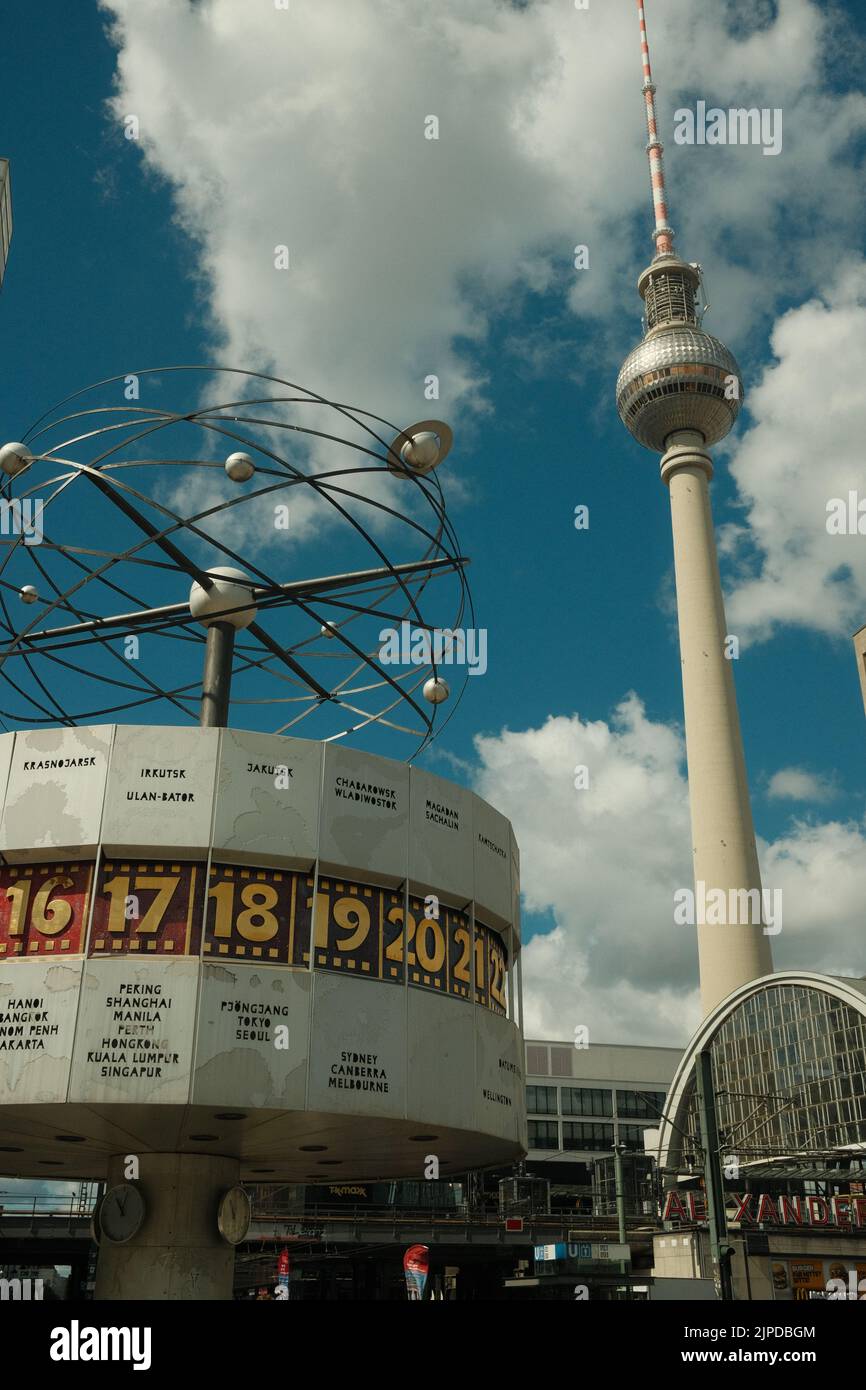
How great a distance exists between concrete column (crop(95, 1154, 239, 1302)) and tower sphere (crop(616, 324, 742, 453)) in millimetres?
102999

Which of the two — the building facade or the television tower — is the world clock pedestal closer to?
the television tower

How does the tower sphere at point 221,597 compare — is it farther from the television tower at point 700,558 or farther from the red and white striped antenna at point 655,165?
the red and white striped antenna at point 655,165

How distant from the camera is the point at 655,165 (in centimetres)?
12169

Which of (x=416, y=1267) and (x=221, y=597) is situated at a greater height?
(x=221, y=597)

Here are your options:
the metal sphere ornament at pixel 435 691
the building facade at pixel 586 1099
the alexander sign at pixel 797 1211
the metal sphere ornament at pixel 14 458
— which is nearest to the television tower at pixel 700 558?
the building facade at pixel 586 1099

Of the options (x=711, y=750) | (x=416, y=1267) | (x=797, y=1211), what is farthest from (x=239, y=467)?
(x=711, y=750)

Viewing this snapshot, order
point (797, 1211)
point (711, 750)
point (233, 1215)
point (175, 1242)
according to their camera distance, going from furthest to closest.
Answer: point (711, 750), point (797, 1211), point (233, 1215), point (175, 1242)

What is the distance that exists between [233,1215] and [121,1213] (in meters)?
1.88

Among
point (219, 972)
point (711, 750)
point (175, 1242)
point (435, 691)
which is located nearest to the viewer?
point (219, 972)

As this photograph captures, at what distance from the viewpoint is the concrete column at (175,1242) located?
17.7m

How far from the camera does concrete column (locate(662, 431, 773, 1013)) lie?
3492 inches

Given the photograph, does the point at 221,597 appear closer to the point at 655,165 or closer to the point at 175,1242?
the point at 175,1242

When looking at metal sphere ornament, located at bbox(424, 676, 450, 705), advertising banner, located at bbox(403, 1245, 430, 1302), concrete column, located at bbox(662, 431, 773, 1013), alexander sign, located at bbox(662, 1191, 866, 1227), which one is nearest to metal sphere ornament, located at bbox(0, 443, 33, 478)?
metal sphere ornament, located at bbox(424, 676, 450, 705)
